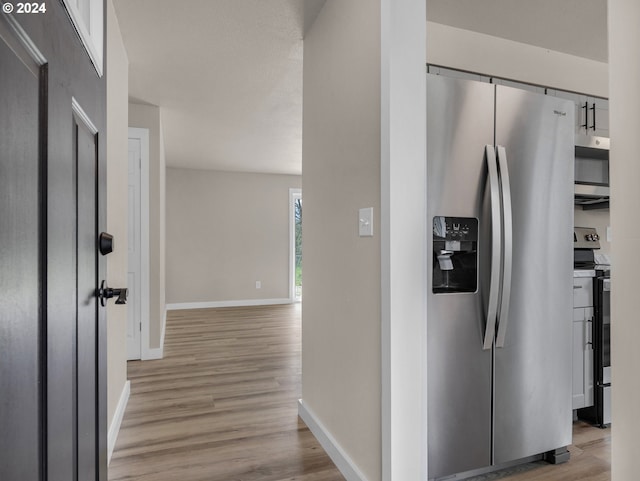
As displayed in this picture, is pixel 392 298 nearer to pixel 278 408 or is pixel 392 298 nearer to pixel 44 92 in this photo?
pixel 44 92


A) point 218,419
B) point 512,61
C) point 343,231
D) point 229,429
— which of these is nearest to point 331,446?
point 229,429

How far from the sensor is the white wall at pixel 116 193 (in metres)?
2.06

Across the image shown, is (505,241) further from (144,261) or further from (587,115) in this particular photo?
(144,261)

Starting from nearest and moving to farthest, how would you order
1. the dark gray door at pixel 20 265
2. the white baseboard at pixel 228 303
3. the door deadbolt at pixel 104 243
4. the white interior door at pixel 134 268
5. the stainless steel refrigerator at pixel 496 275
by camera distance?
the dark gray door at pixel 20 265, the door deadbolt at pixel 104 243, the stainless steel refrigerator at pixel 496 275, the white interior door at pixel 134 268, the white baseboard at pixel 228 303

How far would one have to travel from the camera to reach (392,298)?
148 centimetres

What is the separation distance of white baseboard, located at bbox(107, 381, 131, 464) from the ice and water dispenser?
6.17 feet

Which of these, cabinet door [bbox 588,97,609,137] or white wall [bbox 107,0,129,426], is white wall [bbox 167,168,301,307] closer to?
white wall [bbox 107,0,129,426]

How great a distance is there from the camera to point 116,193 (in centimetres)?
225

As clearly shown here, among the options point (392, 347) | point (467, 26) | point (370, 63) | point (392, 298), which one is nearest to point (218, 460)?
point (392, 347)

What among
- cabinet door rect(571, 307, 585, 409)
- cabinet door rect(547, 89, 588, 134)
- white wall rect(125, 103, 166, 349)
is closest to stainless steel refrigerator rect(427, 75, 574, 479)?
cabinet door rect(571, 307, 585, 409)

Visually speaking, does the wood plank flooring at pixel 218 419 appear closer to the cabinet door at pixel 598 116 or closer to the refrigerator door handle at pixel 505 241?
the refrigerator door handle at pixel 505 241

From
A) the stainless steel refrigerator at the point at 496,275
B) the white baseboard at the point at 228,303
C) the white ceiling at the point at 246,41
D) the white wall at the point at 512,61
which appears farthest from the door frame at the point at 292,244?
the stainless steel refrigerator at the point at 496,275

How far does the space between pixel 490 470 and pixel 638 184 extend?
1793 millimetres

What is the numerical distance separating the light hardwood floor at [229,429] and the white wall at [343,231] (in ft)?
0.86
